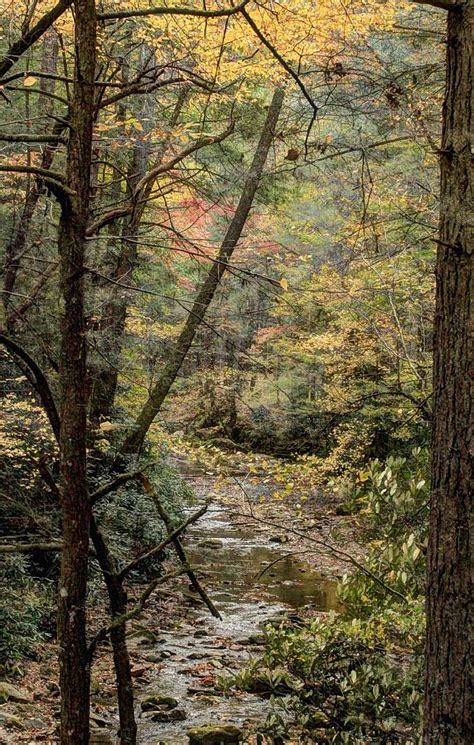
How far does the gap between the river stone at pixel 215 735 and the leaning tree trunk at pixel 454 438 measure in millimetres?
3362

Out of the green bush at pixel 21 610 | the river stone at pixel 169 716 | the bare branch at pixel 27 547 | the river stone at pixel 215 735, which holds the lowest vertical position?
the river stone at pixel 169 716

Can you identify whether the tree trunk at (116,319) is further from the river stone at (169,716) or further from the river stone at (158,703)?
the river stone at (169,716)

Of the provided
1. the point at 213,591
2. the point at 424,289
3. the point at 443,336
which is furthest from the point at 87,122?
the point at 213,591

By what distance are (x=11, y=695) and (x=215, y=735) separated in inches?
77.0

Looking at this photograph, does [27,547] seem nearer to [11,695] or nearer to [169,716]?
[11,695]

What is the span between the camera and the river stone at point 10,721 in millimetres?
5482

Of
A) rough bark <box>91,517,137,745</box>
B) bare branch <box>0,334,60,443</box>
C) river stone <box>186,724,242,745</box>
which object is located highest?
bare branch <box>0,334,60,443</box>

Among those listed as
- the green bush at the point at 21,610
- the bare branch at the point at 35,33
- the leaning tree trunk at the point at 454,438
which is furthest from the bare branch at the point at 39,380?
the green bush at the point at 21,610

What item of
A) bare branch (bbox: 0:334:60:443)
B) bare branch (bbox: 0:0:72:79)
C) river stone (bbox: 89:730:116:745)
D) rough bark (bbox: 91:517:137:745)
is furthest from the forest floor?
bare branch (bbox: 0:0:72:79)

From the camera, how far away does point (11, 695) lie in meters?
6.25

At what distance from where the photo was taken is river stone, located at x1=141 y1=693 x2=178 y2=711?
21.6ft

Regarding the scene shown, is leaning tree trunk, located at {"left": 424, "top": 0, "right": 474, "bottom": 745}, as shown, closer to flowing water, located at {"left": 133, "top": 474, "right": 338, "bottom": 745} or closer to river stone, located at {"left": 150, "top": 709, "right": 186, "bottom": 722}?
flowing water, located at {"left": 133, "top": 474, "right": 338, "bottom": 745}

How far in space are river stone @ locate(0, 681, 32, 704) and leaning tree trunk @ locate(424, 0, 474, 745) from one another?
4621 millimetres

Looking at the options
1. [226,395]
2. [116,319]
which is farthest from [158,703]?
[116,319]
